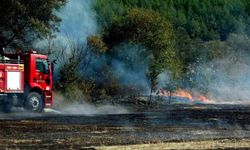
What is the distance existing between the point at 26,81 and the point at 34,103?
120 centimetres

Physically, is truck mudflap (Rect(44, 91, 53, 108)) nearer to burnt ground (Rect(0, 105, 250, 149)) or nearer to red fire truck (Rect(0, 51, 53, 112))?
red fire truck (Rect(0, 51, 53, 112))

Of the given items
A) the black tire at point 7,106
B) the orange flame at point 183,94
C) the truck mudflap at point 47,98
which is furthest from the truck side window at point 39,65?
the orange flame at point 183,94

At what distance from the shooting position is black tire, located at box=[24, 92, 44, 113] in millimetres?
30250

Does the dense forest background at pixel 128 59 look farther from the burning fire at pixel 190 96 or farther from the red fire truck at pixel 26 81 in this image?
the red fire truck at pixel 26 81

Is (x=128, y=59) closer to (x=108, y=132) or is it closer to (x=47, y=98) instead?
(x=47, y=98)

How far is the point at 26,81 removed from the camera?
3053 centimetres

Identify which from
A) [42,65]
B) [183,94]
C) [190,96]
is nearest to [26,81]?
[42,65]

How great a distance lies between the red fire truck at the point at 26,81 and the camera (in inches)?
1168

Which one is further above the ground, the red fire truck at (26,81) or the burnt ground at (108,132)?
the red fire truck at (26,81)

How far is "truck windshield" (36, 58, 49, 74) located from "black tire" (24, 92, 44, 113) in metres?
1.30

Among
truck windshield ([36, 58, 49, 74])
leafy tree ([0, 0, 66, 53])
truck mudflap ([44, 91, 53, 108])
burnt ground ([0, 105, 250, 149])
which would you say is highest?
leafy tree ([0, 0, 66, 53])

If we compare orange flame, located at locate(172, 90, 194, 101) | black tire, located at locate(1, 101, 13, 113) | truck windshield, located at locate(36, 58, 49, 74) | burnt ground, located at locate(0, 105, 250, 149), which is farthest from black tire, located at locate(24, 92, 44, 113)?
orange flame, located at locate(172, 90, 194, 101)

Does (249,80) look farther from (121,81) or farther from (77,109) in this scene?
(77,109)

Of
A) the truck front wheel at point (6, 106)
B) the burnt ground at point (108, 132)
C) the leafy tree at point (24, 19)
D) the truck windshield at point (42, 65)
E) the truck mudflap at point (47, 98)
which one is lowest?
the burnt ground at point (108, 132)
